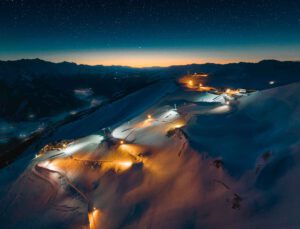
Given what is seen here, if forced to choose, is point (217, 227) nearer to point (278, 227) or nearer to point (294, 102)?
point (278, 227)

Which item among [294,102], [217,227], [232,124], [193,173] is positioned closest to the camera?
[217,227]

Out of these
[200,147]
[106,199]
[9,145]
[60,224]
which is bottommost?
[9,145]

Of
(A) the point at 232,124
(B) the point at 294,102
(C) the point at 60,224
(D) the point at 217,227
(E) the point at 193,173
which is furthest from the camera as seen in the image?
(A) the point at 232,124

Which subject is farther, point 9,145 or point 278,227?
point 9,145

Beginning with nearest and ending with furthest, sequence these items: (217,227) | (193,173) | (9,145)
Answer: (217,227)
(193,173)
(9,145)

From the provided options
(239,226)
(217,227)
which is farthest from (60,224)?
(239,226)

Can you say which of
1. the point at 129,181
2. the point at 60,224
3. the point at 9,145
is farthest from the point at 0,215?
the point at 9,145

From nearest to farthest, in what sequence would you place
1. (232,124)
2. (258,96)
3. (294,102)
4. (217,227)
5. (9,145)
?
(217,227) < (294,102) < (232,124) < (258,96) < (9,145)

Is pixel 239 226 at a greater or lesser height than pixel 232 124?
lesser

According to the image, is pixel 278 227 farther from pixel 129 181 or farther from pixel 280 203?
pixel 129 181
